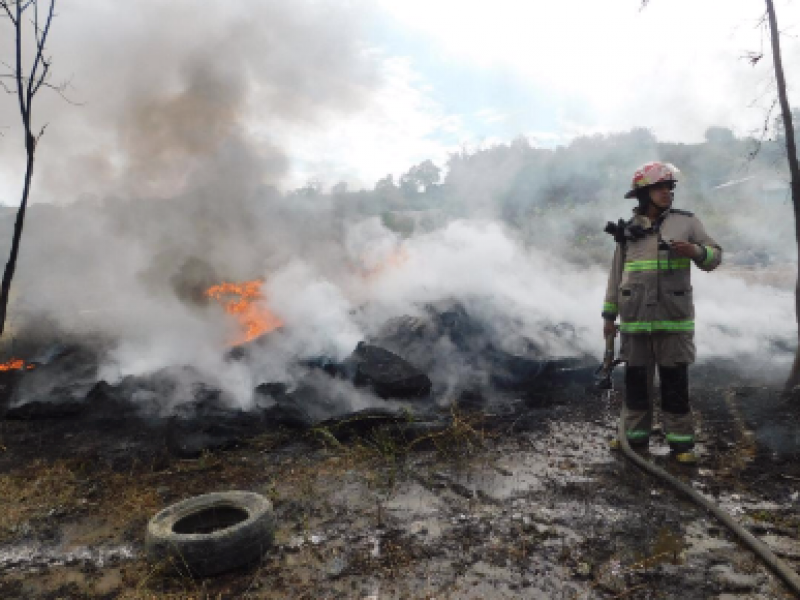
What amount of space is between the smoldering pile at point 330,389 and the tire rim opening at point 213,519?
5.59ft

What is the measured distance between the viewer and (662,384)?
4.23m

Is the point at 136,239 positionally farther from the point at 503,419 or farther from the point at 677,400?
the point at 677,400

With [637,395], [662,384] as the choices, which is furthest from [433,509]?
[662,384]

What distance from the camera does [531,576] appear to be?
2689 mm

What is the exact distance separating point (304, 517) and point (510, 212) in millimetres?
16248

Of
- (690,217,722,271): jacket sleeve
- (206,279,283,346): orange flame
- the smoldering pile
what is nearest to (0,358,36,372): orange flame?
the smoldering pile

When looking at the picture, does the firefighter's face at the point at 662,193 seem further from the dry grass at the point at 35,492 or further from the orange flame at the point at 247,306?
the orange flame at the point at 247,306

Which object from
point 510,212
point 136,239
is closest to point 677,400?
point 136,239

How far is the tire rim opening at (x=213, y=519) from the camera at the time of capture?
3.31 m

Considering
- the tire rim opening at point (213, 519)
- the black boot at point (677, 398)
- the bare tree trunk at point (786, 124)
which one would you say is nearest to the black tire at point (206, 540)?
the tire rim opening at point (213, 519)

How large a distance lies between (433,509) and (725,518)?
1.92 m

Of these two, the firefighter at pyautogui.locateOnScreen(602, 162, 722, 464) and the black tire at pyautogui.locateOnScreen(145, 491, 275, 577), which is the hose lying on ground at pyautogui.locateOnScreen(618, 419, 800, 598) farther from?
the black tire at pyautogui.locateOnScreen(145, 491, 275, 577)

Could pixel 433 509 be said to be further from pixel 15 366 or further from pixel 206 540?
pixel 15 366

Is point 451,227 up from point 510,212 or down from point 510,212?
down
